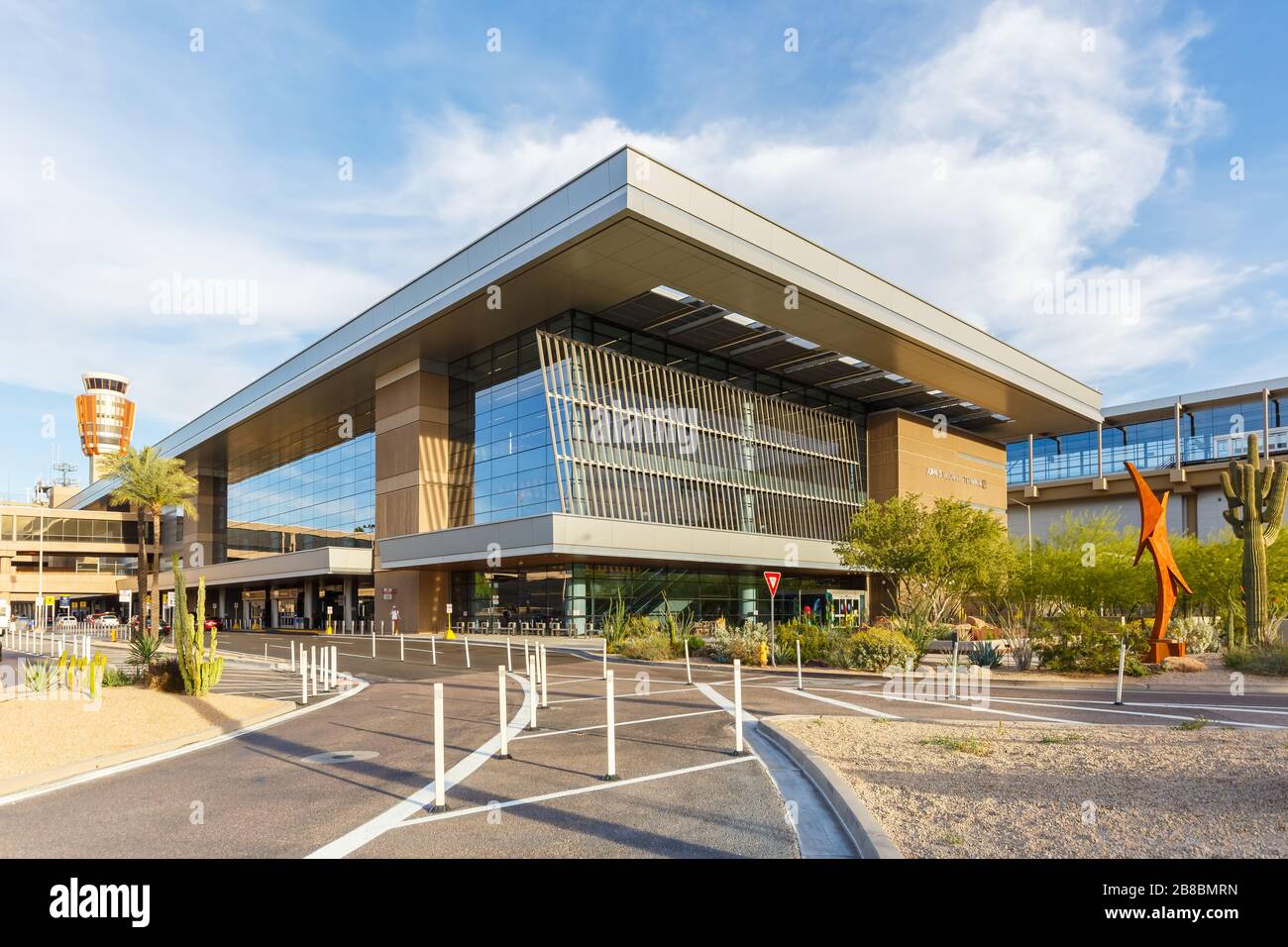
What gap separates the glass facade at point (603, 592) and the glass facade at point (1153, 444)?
3439 cm

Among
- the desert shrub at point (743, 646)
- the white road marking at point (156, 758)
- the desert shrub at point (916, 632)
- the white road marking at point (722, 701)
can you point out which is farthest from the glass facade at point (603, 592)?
the white road marking at point (156, 758)

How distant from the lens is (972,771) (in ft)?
27.7

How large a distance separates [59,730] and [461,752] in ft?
19.4

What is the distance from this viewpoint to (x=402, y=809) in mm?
7672

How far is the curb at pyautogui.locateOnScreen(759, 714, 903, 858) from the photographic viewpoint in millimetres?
6035

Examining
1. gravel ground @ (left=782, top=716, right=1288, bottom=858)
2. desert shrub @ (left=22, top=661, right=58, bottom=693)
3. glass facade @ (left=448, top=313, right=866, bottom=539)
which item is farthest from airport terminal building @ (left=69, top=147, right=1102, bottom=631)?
gravel ground @ (left=782, top=716, right=1288, bottom=858)

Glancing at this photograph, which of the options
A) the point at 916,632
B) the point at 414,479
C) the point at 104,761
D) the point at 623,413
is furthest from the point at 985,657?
the point at 414,479

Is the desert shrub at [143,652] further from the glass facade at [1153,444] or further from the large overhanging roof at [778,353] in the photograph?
the glass facade at [1153,444]

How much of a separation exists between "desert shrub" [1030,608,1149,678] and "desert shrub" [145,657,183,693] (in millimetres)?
19530

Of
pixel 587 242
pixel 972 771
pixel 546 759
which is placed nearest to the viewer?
pixel 972 771

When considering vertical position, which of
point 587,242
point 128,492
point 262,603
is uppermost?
point 587,242

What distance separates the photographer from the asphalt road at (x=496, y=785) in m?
6.67
